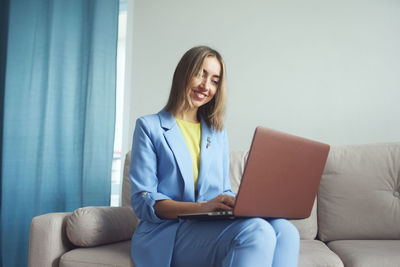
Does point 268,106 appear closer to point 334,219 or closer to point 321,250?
point 334,219

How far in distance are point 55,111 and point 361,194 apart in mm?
1722

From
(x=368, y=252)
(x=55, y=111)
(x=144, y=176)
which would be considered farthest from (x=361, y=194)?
(x=55, y=111)

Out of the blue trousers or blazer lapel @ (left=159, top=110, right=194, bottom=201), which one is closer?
the blue trousers

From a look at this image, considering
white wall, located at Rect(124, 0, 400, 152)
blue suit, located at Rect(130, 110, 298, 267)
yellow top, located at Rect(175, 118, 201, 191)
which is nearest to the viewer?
blue suit, located at Rect(130, 110, 298, 267)

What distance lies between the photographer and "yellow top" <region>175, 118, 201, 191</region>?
1.35m

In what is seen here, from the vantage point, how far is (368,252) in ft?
4.36

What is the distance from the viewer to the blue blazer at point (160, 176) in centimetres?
116

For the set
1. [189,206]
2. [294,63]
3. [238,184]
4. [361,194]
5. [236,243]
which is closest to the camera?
[236,243]

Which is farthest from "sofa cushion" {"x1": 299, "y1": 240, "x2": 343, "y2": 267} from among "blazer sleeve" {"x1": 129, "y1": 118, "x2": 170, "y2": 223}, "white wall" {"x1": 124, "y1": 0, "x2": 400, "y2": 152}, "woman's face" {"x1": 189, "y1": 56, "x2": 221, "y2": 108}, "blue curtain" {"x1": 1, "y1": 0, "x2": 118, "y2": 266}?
"blue curtain" {"x1": 1, "y1": 0, "x2": 118, "y2": 266}

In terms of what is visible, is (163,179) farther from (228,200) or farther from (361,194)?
(361,194)

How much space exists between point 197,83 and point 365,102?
43.1 inches

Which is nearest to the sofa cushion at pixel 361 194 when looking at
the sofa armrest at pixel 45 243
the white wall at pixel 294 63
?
the white wall at pixel 294 63

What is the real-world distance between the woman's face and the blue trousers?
491mm

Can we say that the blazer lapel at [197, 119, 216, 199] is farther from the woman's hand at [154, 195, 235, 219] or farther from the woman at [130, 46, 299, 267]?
the woman's hand at [154, 195, 235, 219]
